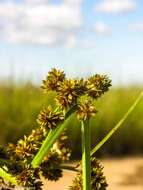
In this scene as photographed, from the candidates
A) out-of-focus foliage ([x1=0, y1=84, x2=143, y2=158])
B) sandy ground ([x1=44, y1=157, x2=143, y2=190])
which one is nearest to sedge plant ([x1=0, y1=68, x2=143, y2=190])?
sandy ground ([x1=44, y1=157, x2=143, y2=190])

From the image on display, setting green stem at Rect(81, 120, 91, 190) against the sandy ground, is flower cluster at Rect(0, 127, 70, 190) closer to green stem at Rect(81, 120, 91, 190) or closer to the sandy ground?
green stem at Rect(81, 120, 91, 190)

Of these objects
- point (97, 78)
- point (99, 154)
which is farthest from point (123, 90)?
point (97, 78)

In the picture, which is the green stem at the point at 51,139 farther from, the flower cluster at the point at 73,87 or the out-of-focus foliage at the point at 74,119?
the out-of-focus foliage at the point at 74,119

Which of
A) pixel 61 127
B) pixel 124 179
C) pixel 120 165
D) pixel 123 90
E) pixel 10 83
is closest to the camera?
pixel 61 127

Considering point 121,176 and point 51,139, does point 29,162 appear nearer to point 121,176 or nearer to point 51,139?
point 51,139

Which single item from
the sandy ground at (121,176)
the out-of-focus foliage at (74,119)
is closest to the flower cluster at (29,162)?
the sandy ground at (121,176)

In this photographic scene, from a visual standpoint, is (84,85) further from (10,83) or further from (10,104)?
(10,83)
